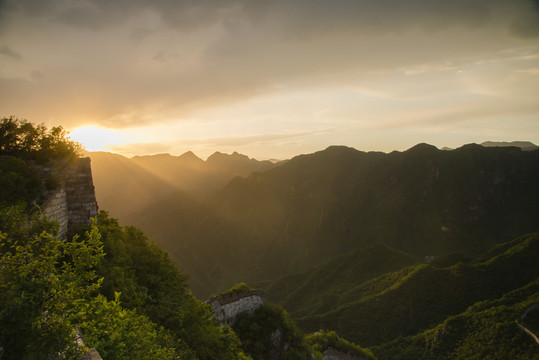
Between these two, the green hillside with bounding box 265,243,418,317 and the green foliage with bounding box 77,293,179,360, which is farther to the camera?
the green hillside with bounding box 265,243,418,317

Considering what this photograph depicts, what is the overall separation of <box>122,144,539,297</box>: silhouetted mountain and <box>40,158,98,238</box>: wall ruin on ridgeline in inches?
3917

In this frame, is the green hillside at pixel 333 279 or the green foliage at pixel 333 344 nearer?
the green foliage at pixel 333 344

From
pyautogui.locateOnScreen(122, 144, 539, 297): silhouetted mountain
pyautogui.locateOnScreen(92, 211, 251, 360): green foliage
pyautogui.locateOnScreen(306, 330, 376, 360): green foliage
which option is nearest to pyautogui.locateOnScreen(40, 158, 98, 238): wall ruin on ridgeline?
pyautogui.locateOnScreen(92, 211, 251, 360): green foliage

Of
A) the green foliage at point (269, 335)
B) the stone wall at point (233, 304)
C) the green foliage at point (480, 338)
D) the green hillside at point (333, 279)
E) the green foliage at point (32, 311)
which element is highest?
the green foliage at point (32, 311)

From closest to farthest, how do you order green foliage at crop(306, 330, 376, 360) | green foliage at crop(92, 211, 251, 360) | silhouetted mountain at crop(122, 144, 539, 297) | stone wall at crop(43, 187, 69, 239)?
green foliage at crop(92, 211, 251, 360), stone wall at crop(43, 187, 69, 239), green foliage at crop(306, 330, 376, 360), silhouetted mountain at crop(122, 144, 539, 297)

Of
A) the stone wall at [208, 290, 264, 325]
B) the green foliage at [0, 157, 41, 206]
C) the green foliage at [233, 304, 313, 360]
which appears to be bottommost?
the green foliage at [233, 304, 313, 360]

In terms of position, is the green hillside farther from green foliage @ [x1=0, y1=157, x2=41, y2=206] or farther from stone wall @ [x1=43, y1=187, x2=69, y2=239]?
green foliage @ [x1=0, y1=157, x2=41, y2=206]

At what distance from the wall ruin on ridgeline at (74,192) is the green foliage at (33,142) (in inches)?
26.4

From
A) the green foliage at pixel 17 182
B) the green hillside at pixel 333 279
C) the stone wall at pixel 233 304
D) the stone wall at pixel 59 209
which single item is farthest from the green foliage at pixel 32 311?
the green hillside at pixel 333 279

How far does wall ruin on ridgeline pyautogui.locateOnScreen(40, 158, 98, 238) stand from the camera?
494 inches

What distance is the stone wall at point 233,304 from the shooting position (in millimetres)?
18422

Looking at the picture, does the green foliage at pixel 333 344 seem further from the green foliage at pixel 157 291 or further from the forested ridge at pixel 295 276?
the green foliage at pixel 157 291

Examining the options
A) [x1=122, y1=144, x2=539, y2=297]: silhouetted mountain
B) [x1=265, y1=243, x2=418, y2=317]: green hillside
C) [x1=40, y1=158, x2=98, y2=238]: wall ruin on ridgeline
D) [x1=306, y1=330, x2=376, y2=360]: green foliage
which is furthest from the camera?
[x1=122, y1=144, x2=539, y2=297]: silhouetted mountain

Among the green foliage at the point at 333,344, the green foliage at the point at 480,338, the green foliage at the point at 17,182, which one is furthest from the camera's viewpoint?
the green foliage at the point at 480,338
